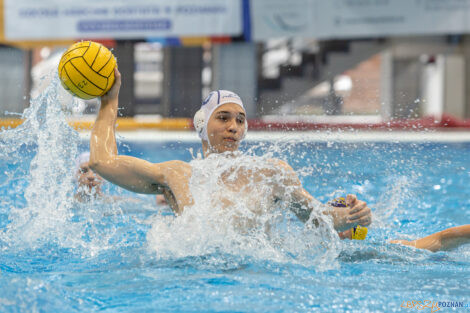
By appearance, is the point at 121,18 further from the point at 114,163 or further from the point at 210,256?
the point at 210,256

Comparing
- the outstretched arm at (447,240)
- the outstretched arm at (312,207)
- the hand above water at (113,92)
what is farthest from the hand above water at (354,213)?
the hand above water at (113,92)

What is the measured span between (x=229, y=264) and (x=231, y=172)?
0.48m

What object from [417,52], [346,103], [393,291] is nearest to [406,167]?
[393,291]

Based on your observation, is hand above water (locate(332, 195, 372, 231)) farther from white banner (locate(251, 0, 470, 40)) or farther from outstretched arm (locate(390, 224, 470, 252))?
white banner (locate(251, 0, 470, 40))

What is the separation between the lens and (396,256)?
9.18ft

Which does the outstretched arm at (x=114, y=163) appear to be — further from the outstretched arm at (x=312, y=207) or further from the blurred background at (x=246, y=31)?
the blurred background at (x=246, y=31)

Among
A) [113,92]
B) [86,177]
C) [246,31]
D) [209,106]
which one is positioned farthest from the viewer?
[246,31]

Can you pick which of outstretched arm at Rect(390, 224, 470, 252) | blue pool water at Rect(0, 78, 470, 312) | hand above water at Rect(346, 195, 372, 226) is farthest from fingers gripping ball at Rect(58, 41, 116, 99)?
outstretched arm at Rect(390, 224, 470, 252)

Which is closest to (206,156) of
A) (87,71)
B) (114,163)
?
(114,163)

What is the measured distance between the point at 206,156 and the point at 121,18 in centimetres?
814

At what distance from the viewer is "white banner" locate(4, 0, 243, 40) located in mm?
10148

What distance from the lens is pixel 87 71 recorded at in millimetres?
2580

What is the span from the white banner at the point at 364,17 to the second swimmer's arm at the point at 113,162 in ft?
25.6

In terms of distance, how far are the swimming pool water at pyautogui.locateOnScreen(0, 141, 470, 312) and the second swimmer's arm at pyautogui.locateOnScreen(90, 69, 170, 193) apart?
0.36 metres
